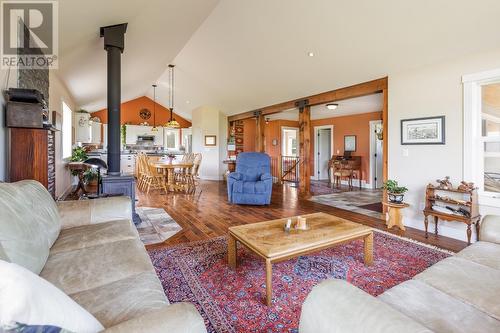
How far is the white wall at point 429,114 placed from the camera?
3170 millimetres

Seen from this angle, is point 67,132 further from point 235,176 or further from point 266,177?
point 266,177

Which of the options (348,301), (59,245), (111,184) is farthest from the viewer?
(111,184)

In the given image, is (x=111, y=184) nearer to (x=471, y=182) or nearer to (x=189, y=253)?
(x=189, y=253)

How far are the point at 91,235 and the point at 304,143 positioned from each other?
16.3 feet

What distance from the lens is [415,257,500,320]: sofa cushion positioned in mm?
1133

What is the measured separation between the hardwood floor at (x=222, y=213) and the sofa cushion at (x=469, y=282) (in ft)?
5.76

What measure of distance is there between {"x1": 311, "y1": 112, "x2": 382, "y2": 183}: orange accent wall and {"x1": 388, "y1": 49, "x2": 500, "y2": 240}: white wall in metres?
3.78

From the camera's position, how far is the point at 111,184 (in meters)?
3.49

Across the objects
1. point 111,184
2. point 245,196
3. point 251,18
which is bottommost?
point 245,196

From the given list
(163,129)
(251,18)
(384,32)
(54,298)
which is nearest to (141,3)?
(251,18)

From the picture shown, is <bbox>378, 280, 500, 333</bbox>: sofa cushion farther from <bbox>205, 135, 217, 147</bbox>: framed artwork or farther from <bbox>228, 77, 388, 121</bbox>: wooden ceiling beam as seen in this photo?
<bbox>205, 135, 217, 147</bbox>: framed artwork

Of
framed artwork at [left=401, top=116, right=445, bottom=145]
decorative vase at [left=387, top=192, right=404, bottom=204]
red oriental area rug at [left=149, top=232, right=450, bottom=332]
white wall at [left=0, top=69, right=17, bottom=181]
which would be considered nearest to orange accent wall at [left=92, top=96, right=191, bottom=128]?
white wall at [left=0, top=69, right=17, bottom=181]

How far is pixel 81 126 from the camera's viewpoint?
6.98 meters

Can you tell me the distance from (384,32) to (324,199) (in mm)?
3442
